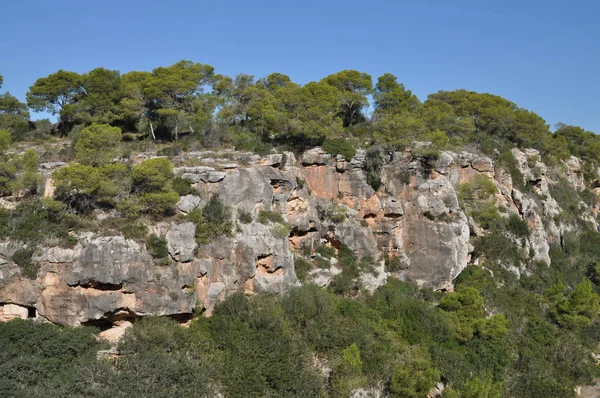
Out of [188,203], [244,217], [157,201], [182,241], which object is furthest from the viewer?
[244,217]

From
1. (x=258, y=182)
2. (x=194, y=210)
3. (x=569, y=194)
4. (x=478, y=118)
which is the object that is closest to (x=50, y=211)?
(x=194, y=210)

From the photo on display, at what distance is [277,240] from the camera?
1212 inches

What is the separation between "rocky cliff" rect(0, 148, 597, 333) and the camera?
24.6m

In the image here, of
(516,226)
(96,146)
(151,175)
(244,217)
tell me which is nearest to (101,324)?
(151,175)

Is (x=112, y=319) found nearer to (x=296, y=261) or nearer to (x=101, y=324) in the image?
(x=101, y=324)

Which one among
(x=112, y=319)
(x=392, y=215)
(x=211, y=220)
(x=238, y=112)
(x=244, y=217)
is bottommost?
(x=112, y=319)

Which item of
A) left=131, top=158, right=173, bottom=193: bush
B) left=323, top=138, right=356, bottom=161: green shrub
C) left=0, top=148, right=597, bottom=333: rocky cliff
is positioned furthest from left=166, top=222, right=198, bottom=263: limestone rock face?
left=323, top=138, right=356, bottom=161: green shrub

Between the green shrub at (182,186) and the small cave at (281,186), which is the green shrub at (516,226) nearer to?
the small cave at (281,186)

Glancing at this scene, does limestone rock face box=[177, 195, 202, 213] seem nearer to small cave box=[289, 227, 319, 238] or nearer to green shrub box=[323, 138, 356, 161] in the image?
small cave box=[289, 227, 319, 238]

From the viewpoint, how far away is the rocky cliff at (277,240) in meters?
24.6

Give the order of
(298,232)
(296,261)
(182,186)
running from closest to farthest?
(182,186) → (296,261) → (298,232)

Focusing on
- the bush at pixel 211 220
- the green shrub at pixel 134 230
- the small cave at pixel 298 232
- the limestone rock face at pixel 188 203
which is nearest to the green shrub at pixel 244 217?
the bush at pixel 211 220

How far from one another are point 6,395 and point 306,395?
44.1 ft

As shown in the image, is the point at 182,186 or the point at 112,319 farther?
the point at 182,186
